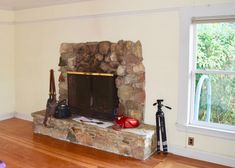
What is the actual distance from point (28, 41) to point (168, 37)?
10.1 feet

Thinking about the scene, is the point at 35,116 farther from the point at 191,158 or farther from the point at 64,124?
the point at 191,158

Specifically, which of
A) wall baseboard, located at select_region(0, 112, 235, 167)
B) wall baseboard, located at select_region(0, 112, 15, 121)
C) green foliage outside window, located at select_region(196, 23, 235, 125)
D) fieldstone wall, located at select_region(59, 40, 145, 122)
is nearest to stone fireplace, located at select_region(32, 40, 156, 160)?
fieldstone wall, located at select_region(59, 40, 145, 122)

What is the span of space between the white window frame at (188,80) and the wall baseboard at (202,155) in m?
0.27

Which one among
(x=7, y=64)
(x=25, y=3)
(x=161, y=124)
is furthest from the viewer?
(x=7, y=64)

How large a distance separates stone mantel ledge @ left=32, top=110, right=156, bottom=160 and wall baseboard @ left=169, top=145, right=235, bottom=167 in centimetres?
32

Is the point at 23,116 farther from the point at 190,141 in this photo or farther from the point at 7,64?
the point at 190,141

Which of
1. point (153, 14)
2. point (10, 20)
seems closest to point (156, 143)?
point (153, 14)

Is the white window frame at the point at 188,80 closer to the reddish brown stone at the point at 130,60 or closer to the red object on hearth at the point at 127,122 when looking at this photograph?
the red object on hearth at the point at 127,122

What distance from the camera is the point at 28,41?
544 cm

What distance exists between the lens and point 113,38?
424 centimetres

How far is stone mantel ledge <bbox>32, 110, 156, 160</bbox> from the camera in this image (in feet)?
11.7

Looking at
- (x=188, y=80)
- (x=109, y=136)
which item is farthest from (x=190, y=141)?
(x=109, y=136)

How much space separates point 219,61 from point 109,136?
71.7 inches

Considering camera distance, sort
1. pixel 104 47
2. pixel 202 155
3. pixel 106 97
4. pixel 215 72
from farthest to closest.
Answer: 1. pixel 104 47
2. pixel 106 97
3. pixel 202 155
4. pixel 215 72
